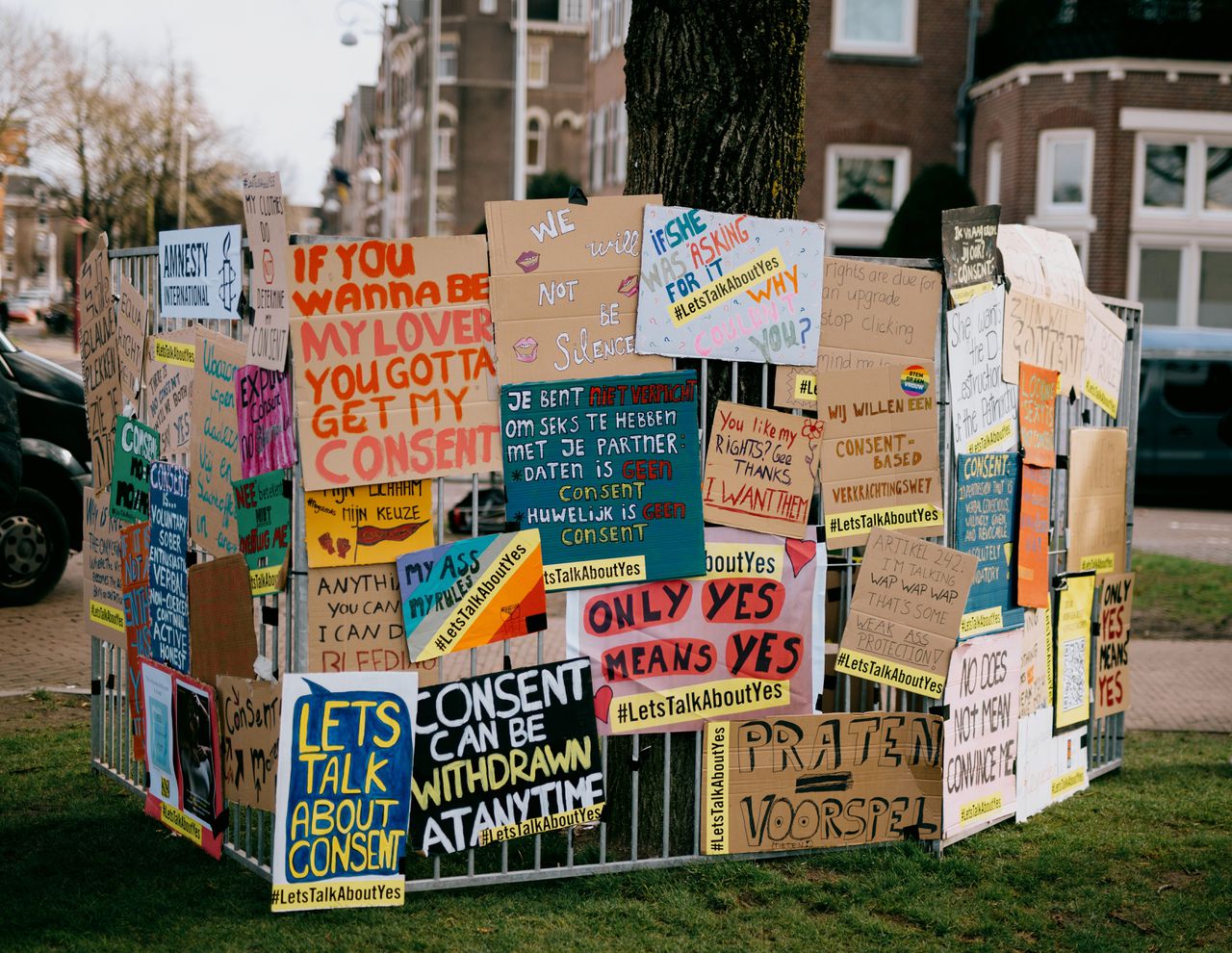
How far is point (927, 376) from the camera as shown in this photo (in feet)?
17.4

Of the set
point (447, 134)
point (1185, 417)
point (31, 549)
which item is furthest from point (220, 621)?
point (447, 134)

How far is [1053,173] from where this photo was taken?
2655 cm

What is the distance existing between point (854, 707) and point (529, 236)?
2.47 m

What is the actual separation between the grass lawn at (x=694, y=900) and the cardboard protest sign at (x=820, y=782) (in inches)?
3.9

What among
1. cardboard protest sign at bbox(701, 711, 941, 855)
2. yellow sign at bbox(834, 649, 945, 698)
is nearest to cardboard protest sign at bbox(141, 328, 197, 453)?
cardboard protest sign at bbox(701, 711, 941, 855)

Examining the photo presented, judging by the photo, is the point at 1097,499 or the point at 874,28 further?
the point at 874,28

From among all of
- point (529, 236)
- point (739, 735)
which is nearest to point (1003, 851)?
point (739, 735)

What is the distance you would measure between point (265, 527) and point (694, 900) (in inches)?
75.1

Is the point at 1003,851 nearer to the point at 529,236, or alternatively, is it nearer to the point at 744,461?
the point at 744,461

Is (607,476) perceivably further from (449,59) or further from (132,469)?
(449,59)

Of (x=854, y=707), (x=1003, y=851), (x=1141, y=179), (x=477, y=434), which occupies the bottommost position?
(x=1003, y=851)

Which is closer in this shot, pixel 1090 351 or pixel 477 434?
pixel 477 434

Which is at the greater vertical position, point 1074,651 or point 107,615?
point 107,615

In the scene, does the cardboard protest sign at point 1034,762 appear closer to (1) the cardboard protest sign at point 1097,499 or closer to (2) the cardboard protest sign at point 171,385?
(1) the cardboard protest sign at point 1097,499
